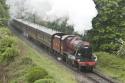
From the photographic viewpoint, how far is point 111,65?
3130 cm

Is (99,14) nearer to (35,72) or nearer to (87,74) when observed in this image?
(87,74)

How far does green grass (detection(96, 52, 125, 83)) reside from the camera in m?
28.8

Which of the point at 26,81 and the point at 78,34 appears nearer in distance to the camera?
the point at 26,81

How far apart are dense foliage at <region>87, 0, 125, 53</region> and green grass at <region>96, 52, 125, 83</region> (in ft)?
4.63

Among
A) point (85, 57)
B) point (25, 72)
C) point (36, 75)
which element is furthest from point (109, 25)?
point (36, 75)

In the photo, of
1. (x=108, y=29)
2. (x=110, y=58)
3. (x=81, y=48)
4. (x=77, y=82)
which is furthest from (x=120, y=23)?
(x=77, y=82)

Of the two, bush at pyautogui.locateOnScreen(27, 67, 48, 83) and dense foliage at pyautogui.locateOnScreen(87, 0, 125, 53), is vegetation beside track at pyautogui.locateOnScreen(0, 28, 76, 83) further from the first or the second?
dense foliage at pyautogui.locateOnScreen(87, 0, 125, 53)

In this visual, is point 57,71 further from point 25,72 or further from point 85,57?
point 85,57

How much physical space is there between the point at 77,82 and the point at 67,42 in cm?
884

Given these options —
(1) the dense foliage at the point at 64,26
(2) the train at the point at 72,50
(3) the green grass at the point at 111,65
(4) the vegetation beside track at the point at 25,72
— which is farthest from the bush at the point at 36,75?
(1) the dense foliage at the point at 64,26

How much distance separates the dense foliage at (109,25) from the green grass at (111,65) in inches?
55.6

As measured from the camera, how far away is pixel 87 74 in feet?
95.3

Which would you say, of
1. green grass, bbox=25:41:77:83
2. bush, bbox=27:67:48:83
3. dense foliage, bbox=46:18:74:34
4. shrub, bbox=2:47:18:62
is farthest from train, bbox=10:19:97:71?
bush, bbox=27:67:48:83

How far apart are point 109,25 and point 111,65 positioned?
5.32 metres
